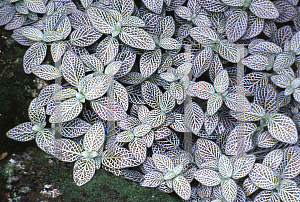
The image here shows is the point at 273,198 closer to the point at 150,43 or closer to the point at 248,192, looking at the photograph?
the point at 248,192

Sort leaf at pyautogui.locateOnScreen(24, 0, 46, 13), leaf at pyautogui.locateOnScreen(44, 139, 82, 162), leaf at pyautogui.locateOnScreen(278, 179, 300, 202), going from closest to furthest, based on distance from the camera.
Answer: leaf at pyautogui.locateOnScreen(278, 179, 300, 202), leaf at pyautogui.locateOnScreen(44, 139, 82, 162), leaf at pyautogui.locateOnScreen(24, 0, 46, 13)

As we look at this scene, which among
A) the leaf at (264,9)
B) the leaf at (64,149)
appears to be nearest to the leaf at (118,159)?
the leaf at (64,149)

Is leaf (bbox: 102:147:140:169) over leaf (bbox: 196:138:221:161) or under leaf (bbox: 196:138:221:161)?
under

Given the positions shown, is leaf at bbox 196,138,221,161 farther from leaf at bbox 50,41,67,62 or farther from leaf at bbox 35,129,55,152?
leaf at bbox 50,41,67,62

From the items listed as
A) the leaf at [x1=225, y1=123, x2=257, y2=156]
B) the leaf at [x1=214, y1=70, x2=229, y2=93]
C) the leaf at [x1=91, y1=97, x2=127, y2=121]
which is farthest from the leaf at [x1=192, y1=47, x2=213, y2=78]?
the leaf at [x1=91, y1=97, x2=127, y2=121]

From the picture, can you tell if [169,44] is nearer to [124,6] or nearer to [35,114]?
[124,6]
